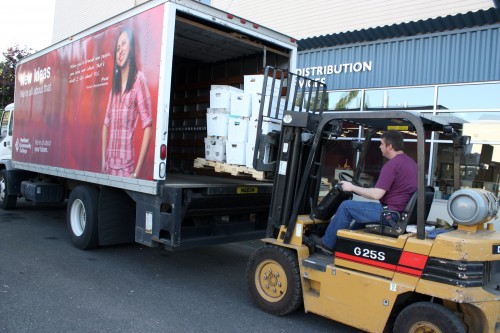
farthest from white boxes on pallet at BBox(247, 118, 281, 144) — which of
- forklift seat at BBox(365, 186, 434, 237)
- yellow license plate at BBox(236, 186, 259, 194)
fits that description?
forklift seat at BBox(365, 186, 434, 237)

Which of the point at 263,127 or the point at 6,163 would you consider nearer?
the point at 263,127

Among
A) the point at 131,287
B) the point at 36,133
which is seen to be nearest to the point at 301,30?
the point at 36,133

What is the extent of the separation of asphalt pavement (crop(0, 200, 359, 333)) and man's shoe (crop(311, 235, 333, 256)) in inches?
30.9

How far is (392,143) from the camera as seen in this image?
4266 mm

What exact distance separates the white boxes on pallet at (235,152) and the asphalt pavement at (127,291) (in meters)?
1.66

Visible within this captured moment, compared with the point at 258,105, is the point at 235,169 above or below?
below

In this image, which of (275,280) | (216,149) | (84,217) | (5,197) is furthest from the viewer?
(5,197)

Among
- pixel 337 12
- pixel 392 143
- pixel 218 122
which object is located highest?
pixel 337 12

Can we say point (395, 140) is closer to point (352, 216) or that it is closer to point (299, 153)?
point (352, 216)

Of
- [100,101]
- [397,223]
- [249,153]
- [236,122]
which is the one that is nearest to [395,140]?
[397,223]

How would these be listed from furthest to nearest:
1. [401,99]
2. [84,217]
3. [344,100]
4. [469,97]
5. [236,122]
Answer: [344,100] → [401,99] → [469,97] → [84,217] → [236,122]

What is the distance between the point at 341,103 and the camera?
450 inches

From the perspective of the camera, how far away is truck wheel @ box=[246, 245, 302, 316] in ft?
14.8

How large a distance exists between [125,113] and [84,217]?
2203mm
